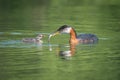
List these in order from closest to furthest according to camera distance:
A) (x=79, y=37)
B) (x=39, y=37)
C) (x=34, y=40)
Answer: (x=34, y=40) < (x=39, y=37) < (x=79, y=37)

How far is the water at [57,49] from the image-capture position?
18641mm

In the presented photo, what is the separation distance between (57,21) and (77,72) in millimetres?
14723

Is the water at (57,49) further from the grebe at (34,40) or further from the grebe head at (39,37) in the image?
the grebe head at (39,37)

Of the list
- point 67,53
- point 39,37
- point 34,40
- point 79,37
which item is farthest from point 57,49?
point 79,37

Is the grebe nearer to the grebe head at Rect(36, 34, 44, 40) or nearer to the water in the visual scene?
the grebe head at Rect(36, 34, 44, 40)

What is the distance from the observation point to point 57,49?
23.0m

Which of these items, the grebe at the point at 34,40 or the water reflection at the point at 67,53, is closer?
the water reflection at the point at 67,53

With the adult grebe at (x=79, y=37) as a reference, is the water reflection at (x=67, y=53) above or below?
below

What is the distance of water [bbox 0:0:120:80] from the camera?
734 inches

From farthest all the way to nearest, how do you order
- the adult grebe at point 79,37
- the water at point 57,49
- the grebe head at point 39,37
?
the adult grebe at point 79,37, the grebe head at point 39,37, the water at point 57,49

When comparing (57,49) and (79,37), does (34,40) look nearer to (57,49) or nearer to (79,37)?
(57,49)

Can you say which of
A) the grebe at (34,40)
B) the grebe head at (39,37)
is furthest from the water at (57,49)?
the grebe head at (39,37)

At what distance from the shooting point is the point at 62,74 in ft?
60.5

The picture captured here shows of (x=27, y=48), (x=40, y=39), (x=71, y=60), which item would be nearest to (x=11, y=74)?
(x=71, y=60)
